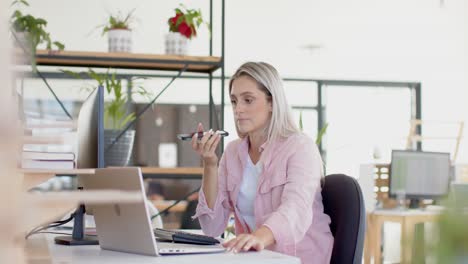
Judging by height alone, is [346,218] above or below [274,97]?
below

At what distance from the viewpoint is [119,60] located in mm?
3174

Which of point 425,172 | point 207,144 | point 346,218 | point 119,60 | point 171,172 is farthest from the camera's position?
point 425,172

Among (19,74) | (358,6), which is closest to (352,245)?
(19,74)

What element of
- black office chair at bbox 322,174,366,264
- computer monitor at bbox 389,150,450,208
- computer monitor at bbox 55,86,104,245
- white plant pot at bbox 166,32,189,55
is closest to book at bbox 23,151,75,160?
computer monitor at bbox 55,86,104,245

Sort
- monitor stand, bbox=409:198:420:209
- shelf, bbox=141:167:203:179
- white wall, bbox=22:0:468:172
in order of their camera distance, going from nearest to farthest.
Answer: shelf, bbox=141:167:203:179 → monitor stand, bbox=409:198:420:209 → white wall, bbox=22:0:468:172

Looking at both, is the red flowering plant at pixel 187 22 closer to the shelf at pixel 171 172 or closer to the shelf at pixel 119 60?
the shelf at pixel 119 60

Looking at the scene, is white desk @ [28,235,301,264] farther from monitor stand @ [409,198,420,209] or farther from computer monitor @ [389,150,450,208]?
monitor stand @ [409,198,420,209]

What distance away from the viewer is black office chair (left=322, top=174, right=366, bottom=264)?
5.77 ft

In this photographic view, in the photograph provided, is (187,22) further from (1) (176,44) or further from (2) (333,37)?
(2) (333,37)

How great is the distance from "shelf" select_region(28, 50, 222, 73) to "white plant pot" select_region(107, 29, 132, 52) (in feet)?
0.25

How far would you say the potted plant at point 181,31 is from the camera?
3260mm

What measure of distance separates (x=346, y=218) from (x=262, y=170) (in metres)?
0.39

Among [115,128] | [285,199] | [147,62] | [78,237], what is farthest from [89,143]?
[115,128]

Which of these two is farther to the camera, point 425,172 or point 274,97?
point 425,172
